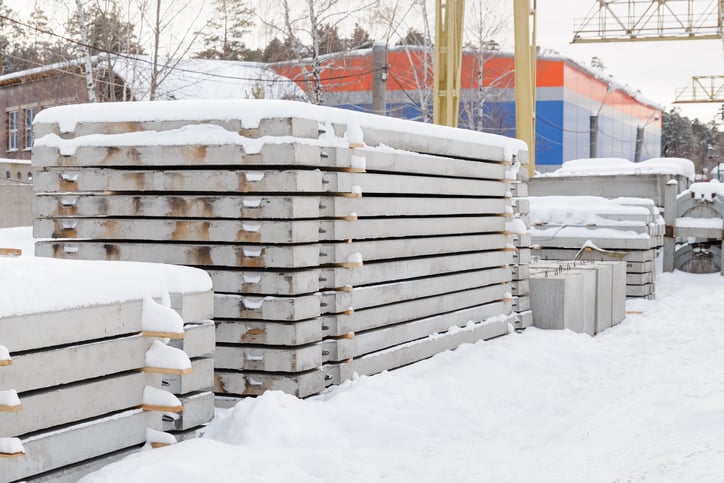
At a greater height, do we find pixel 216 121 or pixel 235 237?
pixel 216 121

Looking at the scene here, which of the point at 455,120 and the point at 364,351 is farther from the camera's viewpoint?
the point at 455,120

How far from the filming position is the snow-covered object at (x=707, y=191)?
18.7 m

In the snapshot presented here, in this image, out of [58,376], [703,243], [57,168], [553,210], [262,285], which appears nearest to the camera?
[58,376]

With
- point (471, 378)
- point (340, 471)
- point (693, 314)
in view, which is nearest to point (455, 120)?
point (693, 314)

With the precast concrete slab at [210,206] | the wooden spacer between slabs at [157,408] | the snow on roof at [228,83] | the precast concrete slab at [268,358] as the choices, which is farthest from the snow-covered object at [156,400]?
the snow on roof at [228,83]

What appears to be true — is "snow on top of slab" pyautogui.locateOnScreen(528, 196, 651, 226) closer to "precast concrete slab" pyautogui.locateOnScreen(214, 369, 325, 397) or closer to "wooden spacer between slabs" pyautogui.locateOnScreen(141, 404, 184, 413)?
"precast concrete slab" pyautogui.locateOnScreen(214, 369, 325, 397)

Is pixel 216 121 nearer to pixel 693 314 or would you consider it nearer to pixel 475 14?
pixel 693 314

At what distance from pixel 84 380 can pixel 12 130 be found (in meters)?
36.2

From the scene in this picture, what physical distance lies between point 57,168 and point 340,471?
3302 millimetres

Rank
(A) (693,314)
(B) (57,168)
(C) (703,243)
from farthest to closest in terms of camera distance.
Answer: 1. (C) (703,243)
2. (A) (693,314)
3. (B) (57,168)

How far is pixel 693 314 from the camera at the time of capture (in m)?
13.8

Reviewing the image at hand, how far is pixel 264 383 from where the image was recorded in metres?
6.81

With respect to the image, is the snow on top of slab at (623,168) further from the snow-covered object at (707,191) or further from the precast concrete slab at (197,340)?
the precast concrete slab at (197,340)

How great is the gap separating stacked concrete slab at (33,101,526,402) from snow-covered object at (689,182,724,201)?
12072 millimetres
